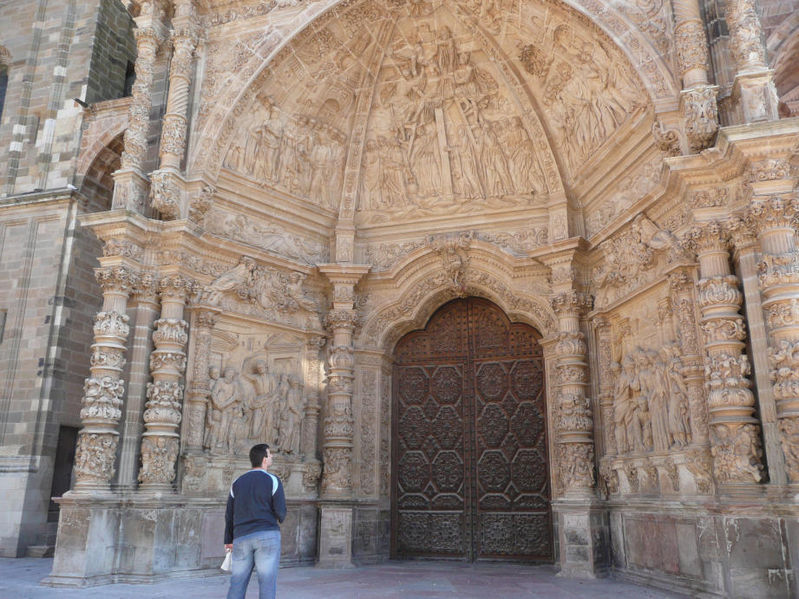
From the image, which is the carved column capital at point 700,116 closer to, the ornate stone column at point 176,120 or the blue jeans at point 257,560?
the blue jeans at point 257,560

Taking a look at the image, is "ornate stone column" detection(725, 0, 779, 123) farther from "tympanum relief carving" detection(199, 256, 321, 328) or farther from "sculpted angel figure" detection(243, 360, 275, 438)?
"sculpted angel figure" detection(243, 360, 275, 438)

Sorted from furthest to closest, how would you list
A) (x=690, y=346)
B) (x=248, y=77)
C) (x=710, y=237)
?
(x=248, y=77) < (x=690, y=346) < (x=710, y=237)

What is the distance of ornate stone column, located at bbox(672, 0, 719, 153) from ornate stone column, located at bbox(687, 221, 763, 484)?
110 centimetres

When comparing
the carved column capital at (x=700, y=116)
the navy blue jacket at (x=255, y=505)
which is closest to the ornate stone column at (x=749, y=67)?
the carved column capital at (x=700, y=116)

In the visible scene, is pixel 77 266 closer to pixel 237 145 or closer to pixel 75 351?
pixel 75 351

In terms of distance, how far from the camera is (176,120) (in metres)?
10.1

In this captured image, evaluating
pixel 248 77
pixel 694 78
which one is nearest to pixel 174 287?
pixel 248 77

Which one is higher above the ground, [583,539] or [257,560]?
[257,560]

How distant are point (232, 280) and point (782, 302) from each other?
7.06m

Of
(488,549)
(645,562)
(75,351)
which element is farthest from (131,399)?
(645,562)

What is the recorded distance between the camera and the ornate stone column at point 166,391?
8789mm

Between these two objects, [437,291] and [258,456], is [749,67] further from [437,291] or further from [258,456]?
[258,456]

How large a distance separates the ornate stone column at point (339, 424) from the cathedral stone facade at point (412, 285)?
0.04 metres

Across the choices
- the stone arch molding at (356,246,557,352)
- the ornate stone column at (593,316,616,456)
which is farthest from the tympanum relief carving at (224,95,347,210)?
the ornate stone column at (593,316,616,456)
